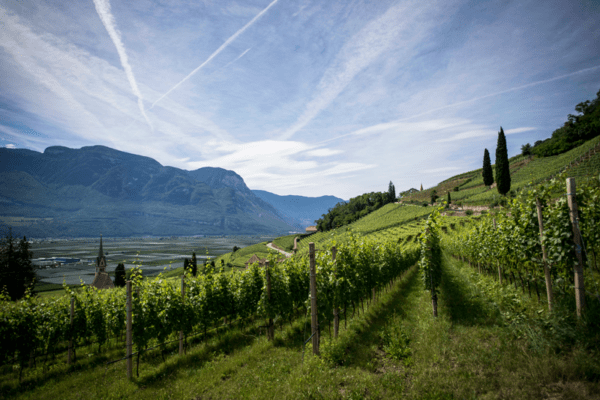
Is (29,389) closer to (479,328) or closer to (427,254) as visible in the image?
(479,328)

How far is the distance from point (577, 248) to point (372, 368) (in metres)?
5.48

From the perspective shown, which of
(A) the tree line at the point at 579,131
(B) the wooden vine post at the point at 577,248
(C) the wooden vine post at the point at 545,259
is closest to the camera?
(B) the wooden vine post at the point at 577,248

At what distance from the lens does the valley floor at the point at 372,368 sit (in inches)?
193

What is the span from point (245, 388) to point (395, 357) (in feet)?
12.9

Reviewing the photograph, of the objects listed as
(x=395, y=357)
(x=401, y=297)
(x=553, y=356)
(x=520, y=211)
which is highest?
(x=520, y=211)

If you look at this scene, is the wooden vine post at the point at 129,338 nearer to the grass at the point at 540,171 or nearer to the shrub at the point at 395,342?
the shrub at the point at 395,342

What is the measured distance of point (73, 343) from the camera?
10.8 meters

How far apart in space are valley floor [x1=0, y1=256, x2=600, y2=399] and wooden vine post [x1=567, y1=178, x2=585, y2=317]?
1.29 meters

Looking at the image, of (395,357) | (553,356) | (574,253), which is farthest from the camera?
(395,357)

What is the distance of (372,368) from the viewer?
6.53 metres

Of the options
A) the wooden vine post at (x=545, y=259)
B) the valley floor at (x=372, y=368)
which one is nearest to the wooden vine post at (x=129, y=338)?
the valley floor at (x=372, y=368)

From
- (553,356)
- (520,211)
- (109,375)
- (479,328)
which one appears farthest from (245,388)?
(520,211)

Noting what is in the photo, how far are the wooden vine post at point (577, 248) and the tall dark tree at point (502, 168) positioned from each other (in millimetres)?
52211

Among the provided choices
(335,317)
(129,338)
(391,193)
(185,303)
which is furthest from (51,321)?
(391,193)
